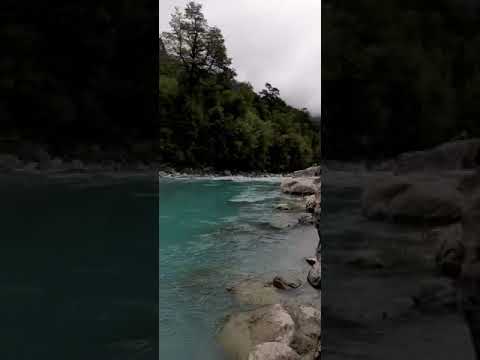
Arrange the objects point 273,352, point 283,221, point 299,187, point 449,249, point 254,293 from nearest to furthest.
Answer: point 449,249 → point 273,352 → point 254,293 → point 283,221 → point 299,187

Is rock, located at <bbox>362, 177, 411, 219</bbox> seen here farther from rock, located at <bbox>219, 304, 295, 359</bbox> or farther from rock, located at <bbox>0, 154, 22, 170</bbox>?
rock, located at <bbox>219, 304, 295, 359</bbox>

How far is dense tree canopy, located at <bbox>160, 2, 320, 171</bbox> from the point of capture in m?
11.1

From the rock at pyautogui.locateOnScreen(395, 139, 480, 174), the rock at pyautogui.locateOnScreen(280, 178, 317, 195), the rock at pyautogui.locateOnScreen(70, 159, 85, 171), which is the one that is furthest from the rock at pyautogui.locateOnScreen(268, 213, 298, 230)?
the rock at pyautogui.locateOnScreen(395, 139, 480, 174)

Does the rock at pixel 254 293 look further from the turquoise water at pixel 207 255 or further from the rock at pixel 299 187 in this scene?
the rock at pixel 299 187

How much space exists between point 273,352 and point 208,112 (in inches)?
424

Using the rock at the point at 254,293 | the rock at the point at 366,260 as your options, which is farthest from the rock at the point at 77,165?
the rock at the point at 254,293

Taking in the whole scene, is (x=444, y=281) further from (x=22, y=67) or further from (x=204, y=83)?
(x=204, y=83)

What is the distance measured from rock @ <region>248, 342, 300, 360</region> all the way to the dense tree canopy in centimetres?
918

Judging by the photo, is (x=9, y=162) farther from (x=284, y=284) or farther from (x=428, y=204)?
(x=284, y=284)

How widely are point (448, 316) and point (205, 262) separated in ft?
13.5

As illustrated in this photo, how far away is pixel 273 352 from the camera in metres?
2.03

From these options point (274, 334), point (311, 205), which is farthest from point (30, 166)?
point (311, 205)

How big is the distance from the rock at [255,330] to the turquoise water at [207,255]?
148 mm

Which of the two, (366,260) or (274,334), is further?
(274,334)
